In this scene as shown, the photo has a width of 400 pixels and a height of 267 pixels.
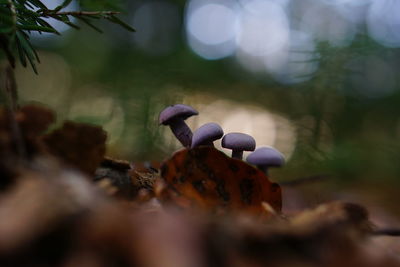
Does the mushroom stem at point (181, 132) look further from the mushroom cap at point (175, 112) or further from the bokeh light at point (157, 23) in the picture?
the bokeh light at point (157, 23)

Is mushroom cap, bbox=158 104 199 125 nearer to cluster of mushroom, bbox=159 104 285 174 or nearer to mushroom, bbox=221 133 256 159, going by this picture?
cluster of mushroom, bbox=159 104 285 174

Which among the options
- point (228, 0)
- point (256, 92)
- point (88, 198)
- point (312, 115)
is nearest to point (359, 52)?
point (312, 115)

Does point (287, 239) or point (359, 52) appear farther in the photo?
point (359, 52)

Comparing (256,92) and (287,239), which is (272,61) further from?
(287,239)

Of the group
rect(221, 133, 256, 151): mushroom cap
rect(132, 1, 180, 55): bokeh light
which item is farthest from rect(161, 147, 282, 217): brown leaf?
rect(132, 1, 180, 55): bokeh light

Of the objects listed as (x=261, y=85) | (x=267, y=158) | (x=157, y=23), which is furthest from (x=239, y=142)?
(x=157, y=23)
